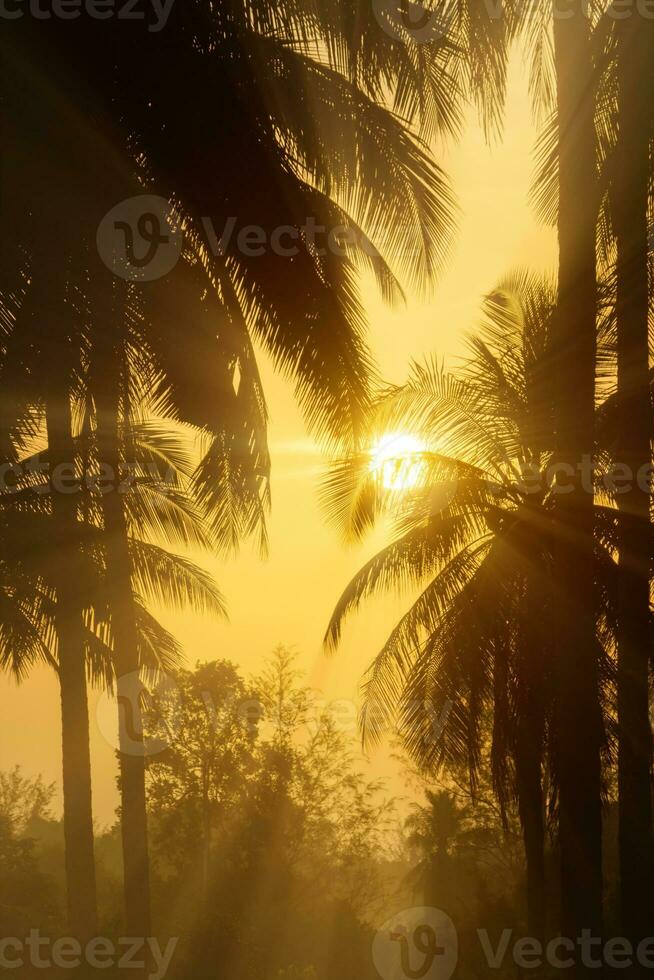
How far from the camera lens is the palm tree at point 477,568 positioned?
33.4ft

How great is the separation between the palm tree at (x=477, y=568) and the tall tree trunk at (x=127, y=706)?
241 centimetres

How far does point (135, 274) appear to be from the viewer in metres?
6.50

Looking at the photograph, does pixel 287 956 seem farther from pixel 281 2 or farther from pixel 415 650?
pixel 281 2

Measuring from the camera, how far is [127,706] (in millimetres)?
10086

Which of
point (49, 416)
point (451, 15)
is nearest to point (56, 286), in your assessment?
point (49, 416)

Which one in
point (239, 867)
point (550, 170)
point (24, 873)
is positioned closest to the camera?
point (550, 170)

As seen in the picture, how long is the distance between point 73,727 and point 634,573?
554 centimetres

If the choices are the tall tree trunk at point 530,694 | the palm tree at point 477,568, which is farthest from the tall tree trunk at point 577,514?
the tall tree trunk at point 530,694

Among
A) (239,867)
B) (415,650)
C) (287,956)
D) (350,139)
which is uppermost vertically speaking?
(350,139)

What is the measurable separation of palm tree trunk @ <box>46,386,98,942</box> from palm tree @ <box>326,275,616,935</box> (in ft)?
10.2

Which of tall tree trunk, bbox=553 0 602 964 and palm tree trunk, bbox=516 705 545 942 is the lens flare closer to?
palm tree trunk, bbox=516 705 545 942

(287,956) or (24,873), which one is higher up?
(24,873)

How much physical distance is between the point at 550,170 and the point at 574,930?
5.50m

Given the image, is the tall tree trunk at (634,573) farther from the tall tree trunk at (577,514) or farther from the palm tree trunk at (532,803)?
the palm tree trunk at (532,803)
